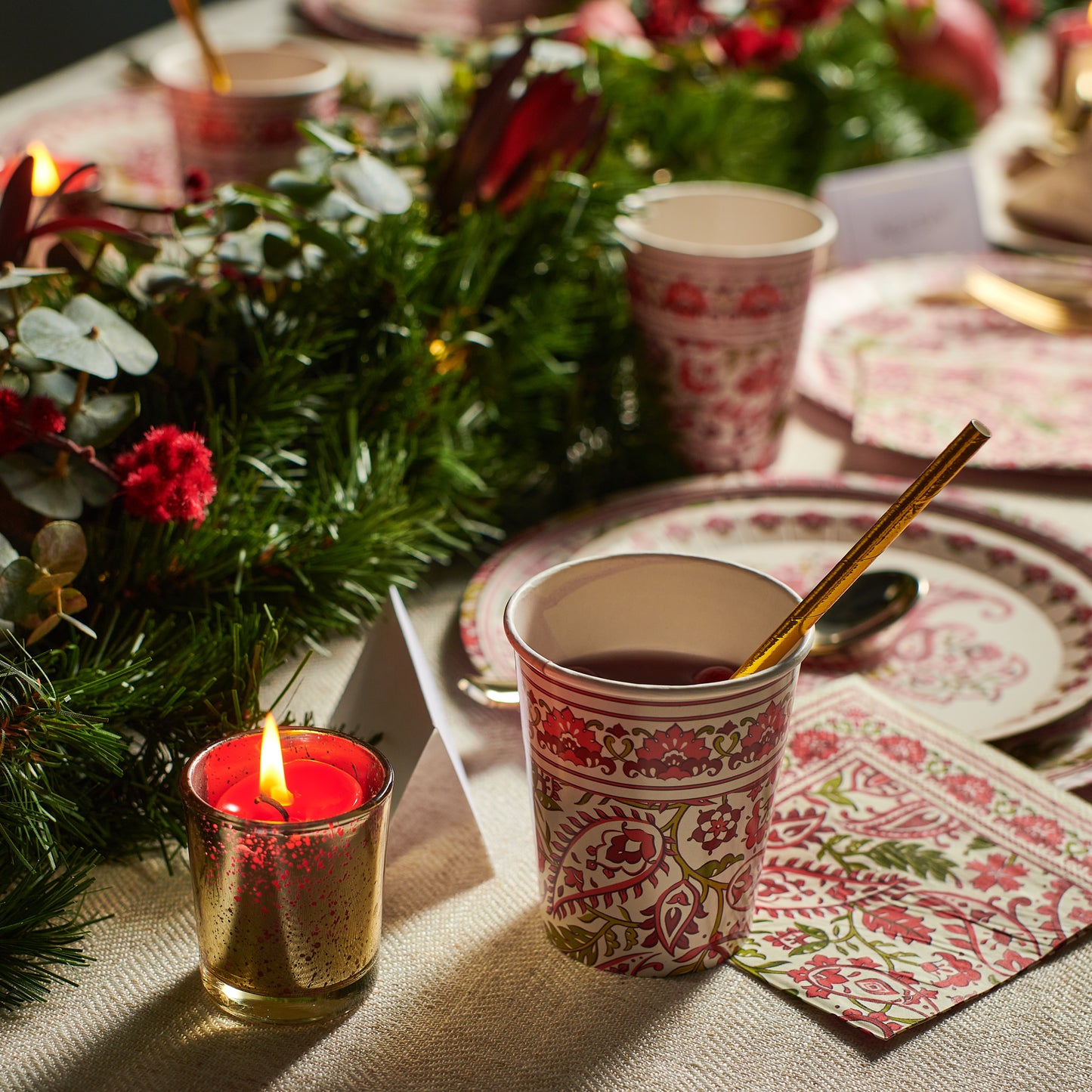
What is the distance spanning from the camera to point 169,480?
0.41 metres

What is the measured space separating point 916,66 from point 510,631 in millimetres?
1078

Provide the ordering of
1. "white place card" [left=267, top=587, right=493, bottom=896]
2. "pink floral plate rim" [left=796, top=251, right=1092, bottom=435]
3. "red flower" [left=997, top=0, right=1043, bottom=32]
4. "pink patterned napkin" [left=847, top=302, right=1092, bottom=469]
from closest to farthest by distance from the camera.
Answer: "white place card" [left=267, top=587, right=493, bottom=896], "pink patterned napkin" [left=847, top=302, right=1092, bottom=469], "pink floral plate rim" [left=796, top=251, right=1092, bottom=435], "red flower" [left=997, top=0, right=1043, bottom=32]

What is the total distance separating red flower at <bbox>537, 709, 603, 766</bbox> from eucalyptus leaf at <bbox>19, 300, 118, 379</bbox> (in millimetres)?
177

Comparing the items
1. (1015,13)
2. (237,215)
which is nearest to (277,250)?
(237,215)

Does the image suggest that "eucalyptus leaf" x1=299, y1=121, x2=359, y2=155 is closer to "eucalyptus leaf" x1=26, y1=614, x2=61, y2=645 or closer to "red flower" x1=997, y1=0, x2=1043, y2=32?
"eucalyptus leaf" x1=26, y1=614, x2=61, y2=645

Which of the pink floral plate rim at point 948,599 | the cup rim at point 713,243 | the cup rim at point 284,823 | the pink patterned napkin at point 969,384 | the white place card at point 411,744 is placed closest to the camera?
the cup rim at point 284,823

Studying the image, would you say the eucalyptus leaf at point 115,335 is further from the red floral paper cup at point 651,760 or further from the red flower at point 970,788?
the red flower at point 970,788

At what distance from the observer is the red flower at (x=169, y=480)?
41 centimetres

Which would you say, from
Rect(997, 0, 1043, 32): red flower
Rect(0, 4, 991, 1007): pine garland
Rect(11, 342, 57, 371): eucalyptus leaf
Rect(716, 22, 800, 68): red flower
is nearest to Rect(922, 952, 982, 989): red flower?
Rect(0, 4, 991, 1007): pine garland

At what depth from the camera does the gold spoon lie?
76 cm

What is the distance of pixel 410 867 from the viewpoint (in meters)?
0.43

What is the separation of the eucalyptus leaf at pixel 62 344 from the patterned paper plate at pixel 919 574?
0.65 ft

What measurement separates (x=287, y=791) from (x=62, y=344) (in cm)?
16

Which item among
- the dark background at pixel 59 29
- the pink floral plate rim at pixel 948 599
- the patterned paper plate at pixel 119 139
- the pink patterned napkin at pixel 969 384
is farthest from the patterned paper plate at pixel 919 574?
the dark background at pixel 59 29
